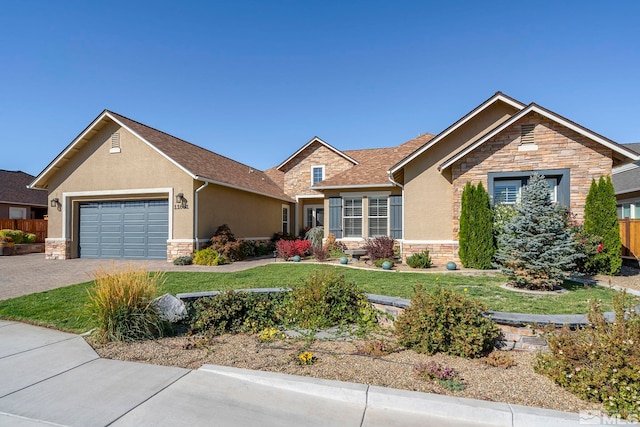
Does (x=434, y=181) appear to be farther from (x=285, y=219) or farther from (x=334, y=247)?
(x=285, y=219)

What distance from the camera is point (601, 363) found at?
3107 mm

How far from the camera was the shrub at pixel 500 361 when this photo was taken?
3.79 meters

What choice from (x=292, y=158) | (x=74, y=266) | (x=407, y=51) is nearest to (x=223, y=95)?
(x=292, y=158)

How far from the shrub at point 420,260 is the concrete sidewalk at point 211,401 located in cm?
820

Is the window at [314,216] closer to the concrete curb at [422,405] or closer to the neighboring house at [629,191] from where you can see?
the neighboring house at [629,191]

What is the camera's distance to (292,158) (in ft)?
70.3

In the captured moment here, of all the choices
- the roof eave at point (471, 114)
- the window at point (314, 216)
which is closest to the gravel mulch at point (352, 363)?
the roof eave at point (471, 114)

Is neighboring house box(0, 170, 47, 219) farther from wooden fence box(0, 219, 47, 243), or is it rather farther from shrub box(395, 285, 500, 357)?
shrub box(395, 285, 500, 357)

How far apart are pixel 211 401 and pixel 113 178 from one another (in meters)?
14.3

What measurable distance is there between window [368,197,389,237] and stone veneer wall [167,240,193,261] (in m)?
8.06

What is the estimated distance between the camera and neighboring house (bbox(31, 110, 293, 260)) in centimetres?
1342

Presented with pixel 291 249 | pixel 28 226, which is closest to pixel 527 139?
pixel 291 249

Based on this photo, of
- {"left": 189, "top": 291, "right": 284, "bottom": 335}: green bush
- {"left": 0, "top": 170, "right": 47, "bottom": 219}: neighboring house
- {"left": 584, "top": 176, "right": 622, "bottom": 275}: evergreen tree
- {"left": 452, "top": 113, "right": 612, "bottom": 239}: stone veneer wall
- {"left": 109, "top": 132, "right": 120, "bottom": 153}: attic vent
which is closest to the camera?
{"left": 189, "top": 291, "right": 284, "bottom": 335}: green bush

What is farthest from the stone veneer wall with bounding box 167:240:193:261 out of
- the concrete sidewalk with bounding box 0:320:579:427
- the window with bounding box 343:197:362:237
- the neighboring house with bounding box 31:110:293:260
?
the concrete sidewalk with bounding box 0:320:579:427
